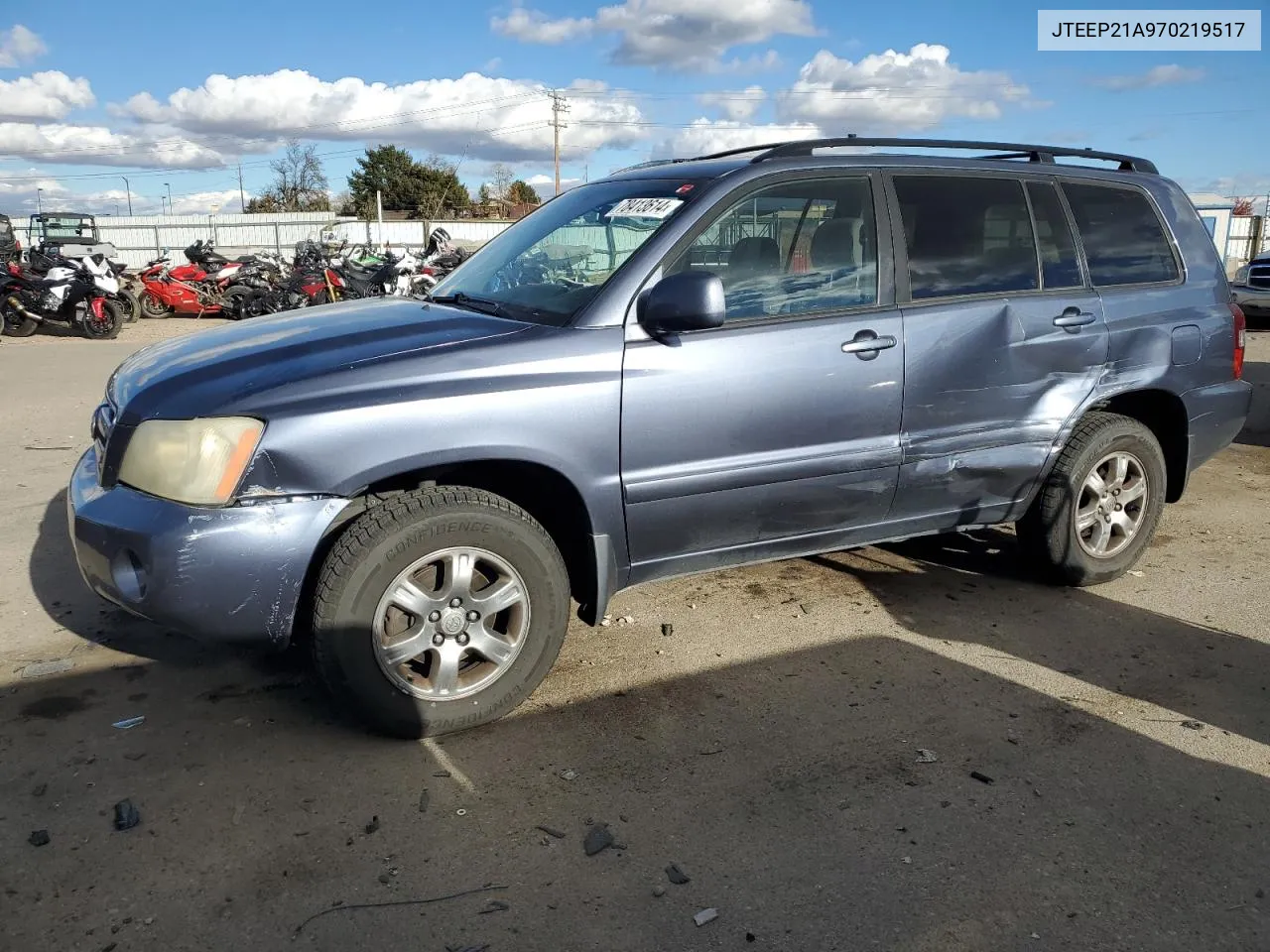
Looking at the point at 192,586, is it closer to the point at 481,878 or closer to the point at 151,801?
the point at 151,801

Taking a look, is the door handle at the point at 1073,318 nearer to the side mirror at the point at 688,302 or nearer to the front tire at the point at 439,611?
the side mirror at the point at 688,302

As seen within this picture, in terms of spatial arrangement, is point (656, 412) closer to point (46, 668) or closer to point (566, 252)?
point (566, 252)

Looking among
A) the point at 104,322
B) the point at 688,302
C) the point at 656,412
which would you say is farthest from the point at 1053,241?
the point at 104,322

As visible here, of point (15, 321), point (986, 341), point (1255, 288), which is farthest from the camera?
point (1255, 288)

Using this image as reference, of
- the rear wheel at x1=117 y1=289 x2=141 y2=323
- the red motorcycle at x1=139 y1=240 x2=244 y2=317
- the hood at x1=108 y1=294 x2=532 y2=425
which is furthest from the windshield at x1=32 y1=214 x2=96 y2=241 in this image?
the hood at x1=108 y1=294 x2=532 y2=425

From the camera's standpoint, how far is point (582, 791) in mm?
2943

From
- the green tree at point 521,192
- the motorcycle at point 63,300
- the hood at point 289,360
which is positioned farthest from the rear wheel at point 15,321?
the green tree at point 521,192

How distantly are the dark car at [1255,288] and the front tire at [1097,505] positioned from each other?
44.7ft

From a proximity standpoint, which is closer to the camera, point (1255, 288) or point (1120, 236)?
point (1120, 236)

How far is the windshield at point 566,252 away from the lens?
11.6ft

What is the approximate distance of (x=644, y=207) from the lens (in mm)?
3715

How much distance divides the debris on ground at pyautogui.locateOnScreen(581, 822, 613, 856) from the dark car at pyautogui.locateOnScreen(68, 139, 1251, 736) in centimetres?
67

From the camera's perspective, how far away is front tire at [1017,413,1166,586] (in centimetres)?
440

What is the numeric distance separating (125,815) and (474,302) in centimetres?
214
